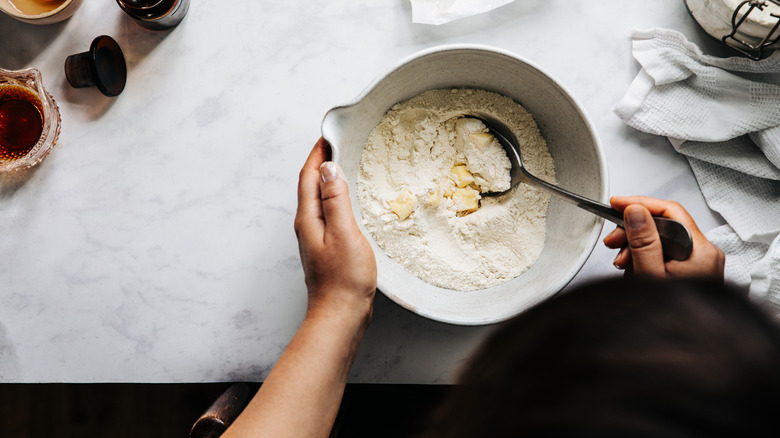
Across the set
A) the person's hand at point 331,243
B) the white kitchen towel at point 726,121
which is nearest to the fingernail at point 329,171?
the person's hand at point 331,243

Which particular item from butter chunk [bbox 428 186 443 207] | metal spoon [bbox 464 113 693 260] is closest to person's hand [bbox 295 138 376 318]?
butter chunk [bbox 428 186 443 207]

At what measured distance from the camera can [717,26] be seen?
2.53 ft

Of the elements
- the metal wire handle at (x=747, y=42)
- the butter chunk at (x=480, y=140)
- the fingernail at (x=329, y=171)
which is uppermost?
the metal wire handle at (x=747, y=42)

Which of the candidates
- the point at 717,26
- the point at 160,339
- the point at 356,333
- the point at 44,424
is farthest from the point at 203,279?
the point at 717,26

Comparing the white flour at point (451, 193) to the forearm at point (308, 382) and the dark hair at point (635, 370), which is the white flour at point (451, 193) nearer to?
the forearm at point (308, 382)

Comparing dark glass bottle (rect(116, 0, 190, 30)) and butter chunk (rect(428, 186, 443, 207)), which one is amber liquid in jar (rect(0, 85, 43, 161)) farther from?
butter chunk (rect(428, 186, 443, 207))

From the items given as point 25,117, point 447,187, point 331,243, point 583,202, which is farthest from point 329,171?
point 25,117

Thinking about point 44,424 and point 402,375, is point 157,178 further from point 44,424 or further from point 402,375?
point 44,424

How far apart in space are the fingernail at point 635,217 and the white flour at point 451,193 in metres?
0.16

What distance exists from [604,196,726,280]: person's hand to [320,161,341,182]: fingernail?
1.25 feet

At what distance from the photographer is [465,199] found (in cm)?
77

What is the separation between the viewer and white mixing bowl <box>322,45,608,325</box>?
672 mm

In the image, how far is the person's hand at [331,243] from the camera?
66cm

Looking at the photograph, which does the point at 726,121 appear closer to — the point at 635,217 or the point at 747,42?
the point at 747,42
